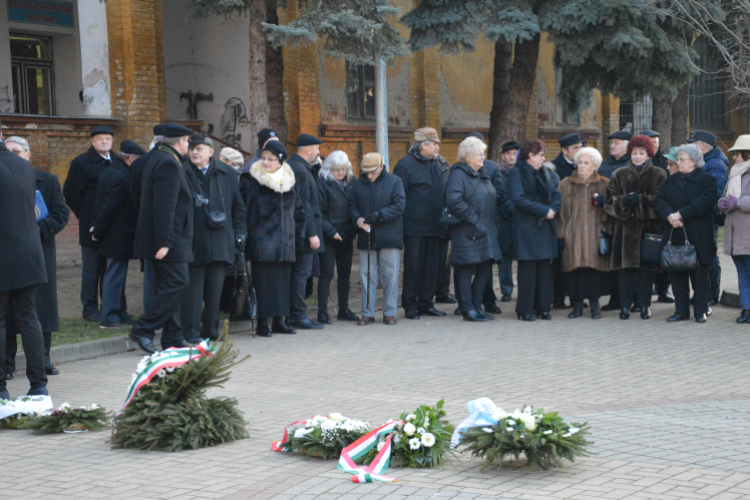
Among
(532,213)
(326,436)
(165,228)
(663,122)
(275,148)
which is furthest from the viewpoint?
(663,122)

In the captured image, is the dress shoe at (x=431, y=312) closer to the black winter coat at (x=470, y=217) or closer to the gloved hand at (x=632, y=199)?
the black winter coat at (x=470, y=217)

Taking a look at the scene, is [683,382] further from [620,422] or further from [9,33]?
[9,33]

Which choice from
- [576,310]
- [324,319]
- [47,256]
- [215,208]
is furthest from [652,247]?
[47,256]

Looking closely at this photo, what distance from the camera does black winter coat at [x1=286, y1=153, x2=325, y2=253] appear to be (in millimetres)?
10188

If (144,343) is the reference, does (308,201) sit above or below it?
above

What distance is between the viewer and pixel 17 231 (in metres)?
6.62

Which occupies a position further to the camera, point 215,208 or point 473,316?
point 473,316

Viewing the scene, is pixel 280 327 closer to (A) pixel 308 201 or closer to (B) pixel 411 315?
(A) pixel 308 201

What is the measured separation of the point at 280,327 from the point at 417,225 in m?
2.05

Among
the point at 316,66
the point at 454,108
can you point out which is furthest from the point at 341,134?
the point at 454,108

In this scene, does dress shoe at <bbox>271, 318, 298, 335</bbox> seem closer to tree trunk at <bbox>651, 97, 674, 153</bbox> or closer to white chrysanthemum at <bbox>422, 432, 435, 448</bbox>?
white chrysanthemum at <bbox>422, 432, 435, 448</bbox>

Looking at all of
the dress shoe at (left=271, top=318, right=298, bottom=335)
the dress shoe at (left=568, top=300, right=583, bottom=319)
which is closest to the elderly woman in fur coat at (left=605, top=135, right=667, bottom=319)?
the dress shoe at (left=568, top=300, right=583, bottom=319)

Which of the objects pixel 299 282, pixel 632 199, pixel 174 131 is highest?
pixel 174 131

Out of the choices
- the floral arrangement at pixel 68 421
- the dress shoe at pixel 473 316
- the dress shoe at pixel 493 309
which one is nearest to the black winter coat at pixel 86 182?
the dress shoe at pixel 473 316
